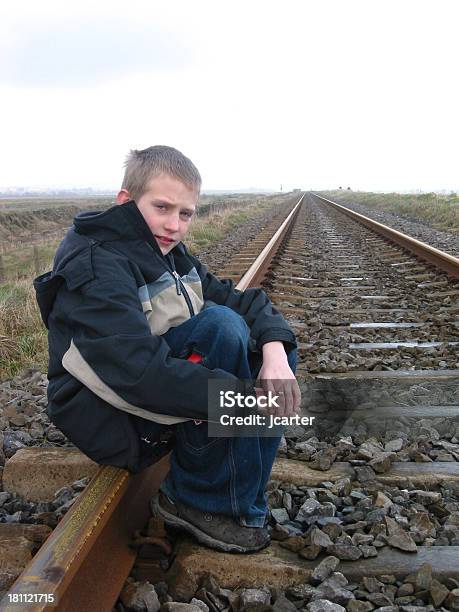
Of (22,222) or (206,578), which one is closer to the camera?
(206,578)

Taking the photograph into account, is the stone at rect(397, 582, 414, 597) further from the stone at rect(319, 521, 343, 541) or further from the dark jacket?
the dark jacket

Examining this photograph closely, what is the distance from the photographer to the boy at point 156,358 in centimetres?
164

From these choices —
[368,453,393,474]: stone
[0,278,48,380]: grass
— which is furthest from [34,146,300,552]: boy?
[0,278,48,380]: grass

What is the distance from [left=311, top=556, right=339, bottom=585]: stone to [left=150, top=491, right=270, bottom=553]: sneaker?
19cm

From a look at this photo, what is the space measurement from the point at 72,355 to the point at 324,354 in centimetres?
224

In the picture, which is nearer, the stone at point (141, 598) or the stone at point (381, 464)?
the stone at point (141, 598)

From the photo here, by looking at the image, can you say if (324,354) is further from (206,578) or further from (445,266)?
(445,266)

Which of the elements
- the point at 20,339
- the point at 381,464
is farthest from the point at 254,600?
the point at 20,339

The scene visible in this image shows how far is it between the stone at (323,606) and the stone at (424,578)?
25 centimetres

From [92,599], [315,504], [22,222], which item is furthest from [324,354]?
[22,222]

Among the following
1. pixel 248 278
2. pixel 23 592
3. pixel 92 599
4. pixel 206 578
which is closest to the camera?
pixel 23 592

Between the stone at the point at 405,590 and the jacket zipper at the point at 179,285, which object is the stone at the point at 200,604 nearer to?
the stone at the point at 405,590

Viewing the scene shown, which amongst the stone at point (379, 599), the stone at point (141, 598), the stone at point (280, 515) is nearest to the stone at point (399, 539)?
Answer: the stone at point (379, 599)

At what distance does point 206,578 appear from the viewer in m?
1.69
